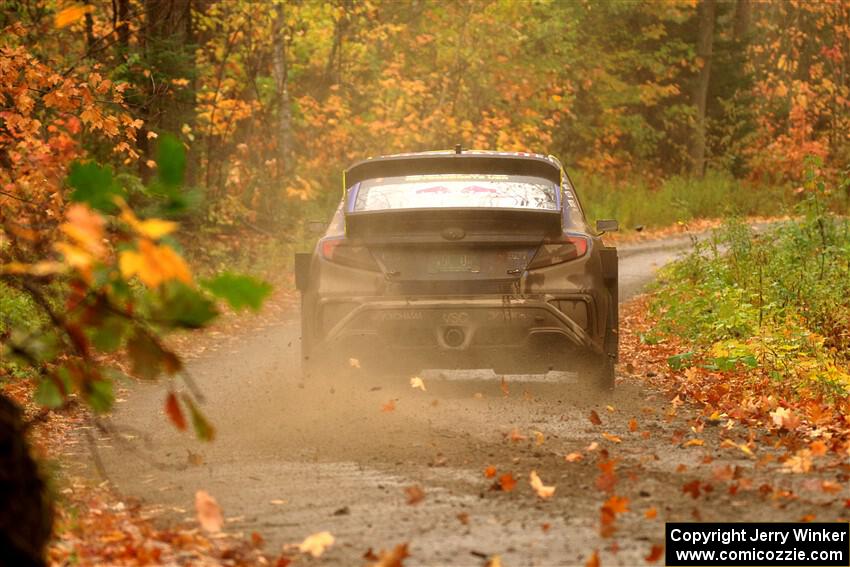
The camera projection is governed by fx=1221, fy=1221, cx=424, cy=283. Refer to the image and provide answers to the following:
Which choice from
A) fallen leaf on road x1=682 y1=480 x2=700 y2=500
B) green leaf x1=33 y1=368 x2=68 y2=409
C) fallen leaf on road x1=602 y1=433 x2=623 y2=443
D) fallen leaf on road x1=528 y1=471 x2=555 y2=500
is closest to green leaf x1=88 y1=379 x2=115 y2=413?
green leaf x1=33 y1=368 x2=68 y2=409

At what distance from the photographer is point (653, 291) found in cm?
1747

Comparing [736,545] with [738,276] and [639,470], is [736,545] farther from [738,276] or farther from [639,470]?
[738,276]

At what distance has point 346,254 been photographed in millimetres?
8648

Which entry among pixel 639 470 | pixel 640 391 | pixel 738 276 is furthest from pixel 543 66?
pixel 639 470

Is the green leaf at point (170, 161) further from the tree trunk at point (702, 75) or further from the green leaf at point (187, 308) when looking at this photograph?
the tree trunk at point (702, 75)

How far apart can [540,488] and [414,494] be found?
0.63 meters

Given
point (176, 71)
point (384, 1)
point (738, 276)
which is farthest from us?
point (384, 1)

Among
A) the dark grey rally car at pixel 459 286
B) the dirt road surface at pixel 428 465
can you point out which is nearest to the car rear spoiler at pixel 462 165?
the dark grey rally car at pixel 459 286

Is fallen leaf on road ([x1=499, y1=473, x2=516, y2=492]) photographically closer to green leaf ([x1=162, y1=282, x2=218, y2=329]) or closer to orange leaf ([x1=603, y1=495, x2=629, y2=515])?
orange leaf ([x1=603, y1=495, x2=629, y2=515])

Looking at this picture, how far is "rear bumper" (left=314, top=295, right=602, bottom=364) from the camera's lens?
27.5 feet

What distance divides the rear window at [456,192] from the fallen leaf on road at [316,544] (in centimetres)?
362

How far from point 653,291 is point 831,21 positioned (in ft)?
107

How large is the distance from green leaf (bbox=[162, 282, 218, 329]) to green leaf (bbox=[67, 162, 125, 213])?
321 millimetres

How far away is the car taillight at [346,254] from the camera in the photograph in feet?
28.1
